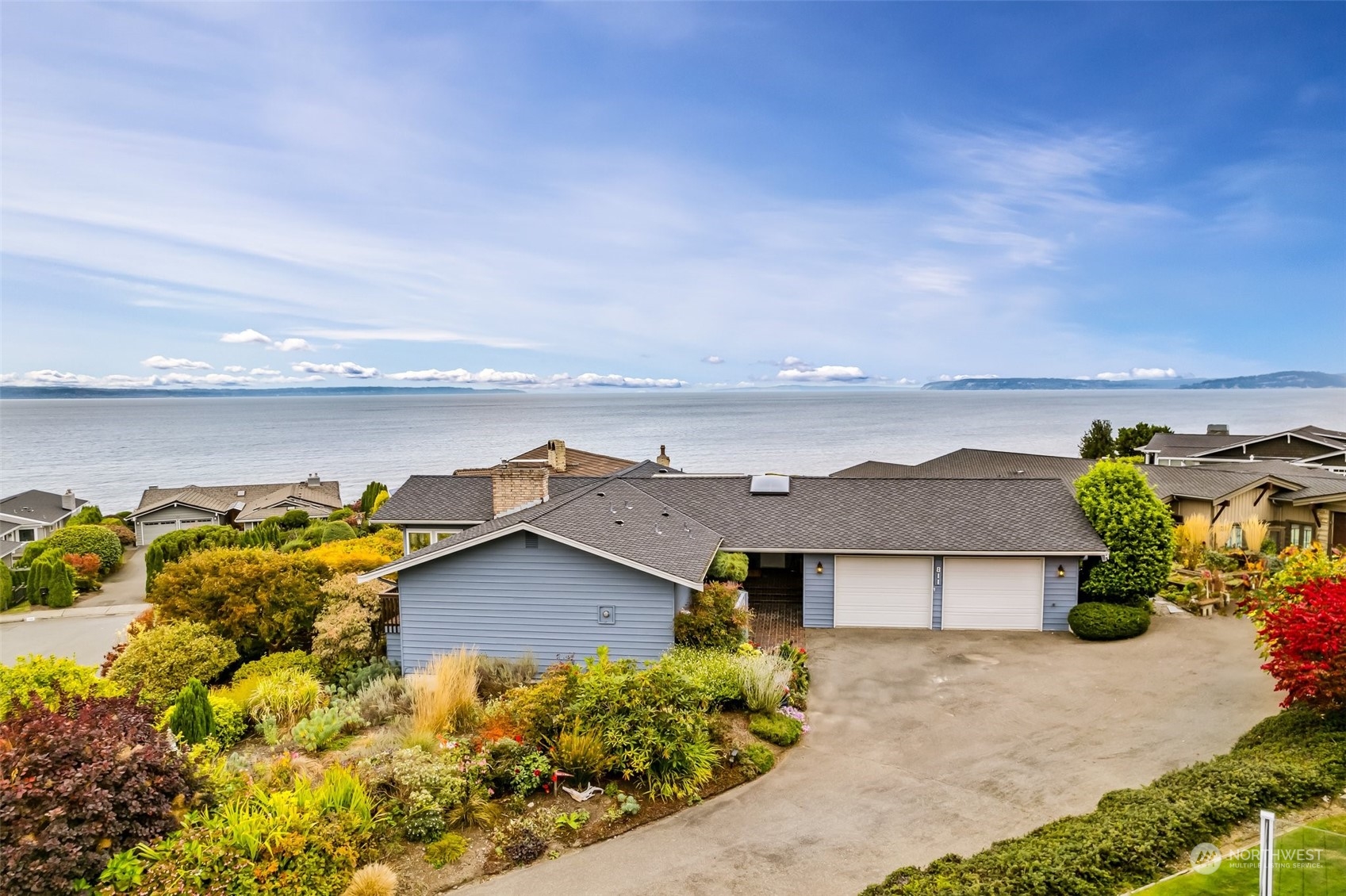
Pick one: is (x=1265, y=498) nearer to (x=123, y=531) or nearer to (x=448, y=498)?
(x=448, y=498)

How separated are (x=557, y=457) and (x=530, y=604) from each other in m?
14.6

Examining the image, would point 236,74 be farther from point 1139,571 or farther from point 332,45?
point 1139,571

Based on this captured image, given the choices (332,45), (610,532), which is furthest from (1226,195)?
(332,45)

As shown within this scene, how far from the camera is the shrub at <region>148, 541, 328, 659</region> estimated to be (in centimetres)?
1678

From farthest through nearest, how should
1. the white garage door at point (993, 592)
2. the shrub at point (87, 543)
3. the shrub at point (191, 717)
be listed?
the shrub at point (87, 543) → the white garage door at point (993, 592) → the shrub at point (191, 717)

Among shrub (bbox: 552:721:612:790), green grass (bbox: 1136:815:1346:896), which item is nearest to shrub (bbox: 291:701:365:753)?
shrub (bbox: 552:721:612:790)

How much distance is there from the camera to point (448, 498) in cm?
2403

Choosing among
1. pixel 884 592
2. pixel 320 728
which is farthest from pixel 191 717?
pixel 884 592

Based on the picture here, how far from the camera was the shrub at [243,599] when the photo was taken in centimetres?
1678

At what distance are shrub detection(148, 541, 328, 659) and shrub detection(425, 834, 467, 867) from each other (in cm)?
1035

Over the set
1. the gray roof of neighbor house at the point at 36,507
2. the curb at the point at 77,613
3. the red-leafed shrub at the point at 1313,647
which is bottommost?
the curb at the point at 77,613

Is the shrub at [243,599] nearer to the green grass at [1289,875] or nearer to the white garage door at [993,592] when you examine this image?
the white garage door at [993,592]

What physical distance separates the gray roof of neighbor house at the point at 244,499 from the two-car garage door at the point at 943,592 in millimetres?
44108

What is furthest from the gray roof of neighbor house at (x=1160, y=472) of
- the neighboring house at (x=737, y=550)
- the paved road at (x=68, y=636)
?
the paved road at (x=68, y=636)
